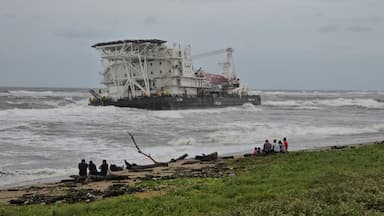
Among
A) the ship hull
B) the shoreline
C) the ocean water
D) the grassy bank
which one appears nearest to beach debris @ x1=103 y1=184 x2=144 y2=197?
the shoreline

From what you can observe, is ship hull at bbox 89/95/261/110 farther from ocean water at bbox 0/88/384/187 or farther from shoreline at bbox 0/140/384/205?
shoreline at bbox 0/140/384/205

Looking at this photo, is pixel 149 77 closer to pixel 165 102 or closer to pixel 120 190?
pixel 165 102

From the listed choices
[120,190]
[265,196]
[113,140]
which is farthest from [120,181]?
[113,140]

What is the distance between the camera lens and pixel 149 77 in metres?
65.1

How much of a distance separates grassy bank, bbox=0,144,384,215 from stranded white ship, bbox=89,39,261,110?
44.8 meters

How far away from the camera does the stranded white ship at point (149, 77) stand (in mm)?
60125

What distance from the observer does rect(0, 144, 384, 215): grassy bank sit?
29.7 ft

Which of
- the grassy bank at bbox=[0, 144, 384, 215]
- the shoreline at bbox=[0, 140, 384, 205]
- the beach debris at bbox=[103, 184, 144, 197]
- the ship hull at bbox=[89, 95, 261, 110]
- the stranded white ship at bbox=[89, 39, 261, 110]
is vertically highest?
the stranded white ship at bbox=[89, 39, 261, 110]

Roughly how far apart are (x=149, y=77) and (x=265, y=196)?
179 feet

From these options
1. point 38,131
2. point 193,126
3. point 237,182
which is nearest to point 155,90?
point 193,126

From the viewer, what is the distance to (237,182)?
531 inches

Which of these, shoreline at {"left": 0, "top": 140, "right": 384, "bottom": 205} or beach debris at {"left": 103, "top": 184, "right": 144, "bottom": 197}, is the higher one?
beach debris at {"left": 103, "top": 184, "right": 144, "bottom": 197}

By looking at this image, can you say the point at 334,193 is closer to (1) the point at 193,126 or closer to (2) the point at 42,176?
(2) the point at 42,176

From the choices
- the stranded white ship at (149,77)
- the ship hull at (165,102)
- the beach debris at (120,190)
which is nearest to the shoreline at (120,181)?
the beach debris at (120,190)
